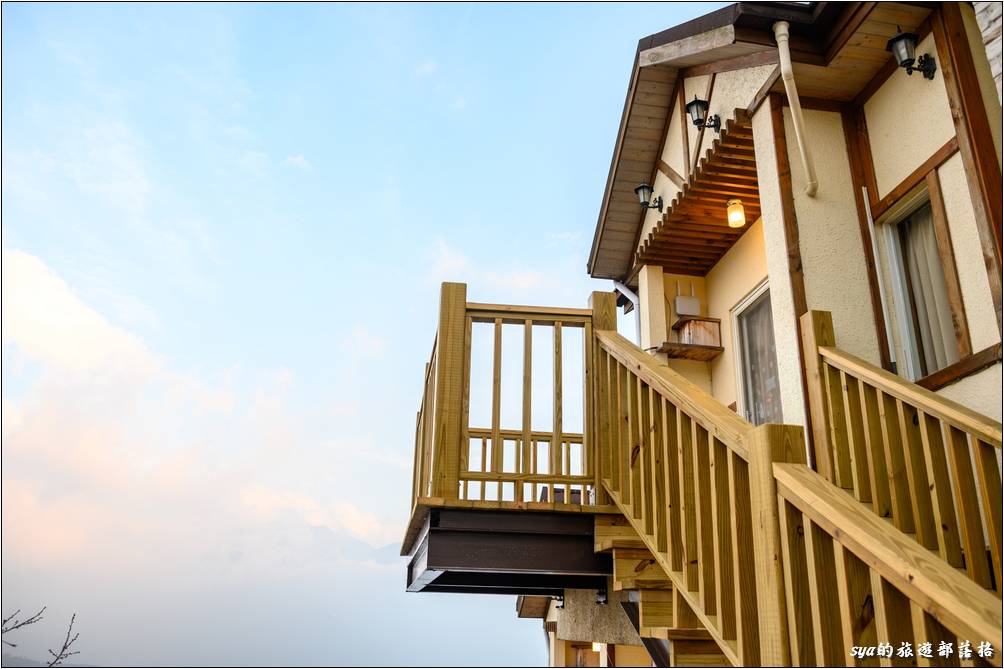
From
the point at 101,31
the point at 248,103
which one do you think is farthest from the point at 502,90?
the point at 101,31

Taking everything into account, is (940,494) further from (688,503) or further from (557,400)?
(557,400)

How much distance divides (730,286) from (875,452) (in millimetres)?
3345

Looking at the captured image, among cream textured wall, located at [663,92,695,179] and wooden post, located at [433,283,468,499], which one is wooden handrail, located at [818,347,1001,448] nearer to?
wooden post, located at [433,283,468,499]

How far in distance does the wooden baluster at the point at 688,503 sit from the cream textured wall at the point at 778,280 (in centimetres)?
123

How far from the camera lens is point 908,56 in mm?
3652

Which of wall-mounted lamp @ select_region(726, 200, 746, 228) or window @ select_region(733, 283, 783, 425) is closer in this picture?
wall-mounted lamp @ select_region(726, 200, 746, 228)

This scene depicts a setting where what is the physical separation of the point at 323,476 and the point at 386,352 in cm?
493

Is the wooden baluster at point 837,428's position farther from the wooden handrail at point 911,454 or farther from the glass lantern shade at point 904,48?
the glass lantern shade at point 904,48

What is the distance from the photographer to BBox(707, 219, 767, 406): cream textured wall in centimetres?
567

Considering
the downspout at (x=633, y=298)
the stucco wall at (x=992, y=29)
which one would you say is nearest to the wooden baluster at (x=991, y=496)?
the stucco wall at (x=992, y=29)

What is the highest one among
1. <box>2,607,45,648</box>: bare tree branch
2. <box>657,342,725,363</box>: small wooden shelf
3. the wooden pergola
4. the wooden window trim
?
the wooden pergola

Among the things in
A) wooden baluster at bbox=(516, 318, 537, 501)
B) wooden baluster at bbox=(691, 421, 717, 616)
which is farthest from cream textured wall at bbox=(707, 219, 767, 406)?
wooden baluster at bbox=(691, 421, 717, 616)

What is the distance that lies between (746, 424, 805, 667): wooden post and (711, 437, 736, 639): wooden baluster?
0.41 feet

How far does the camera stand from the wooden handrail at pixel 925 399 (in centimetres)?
246
